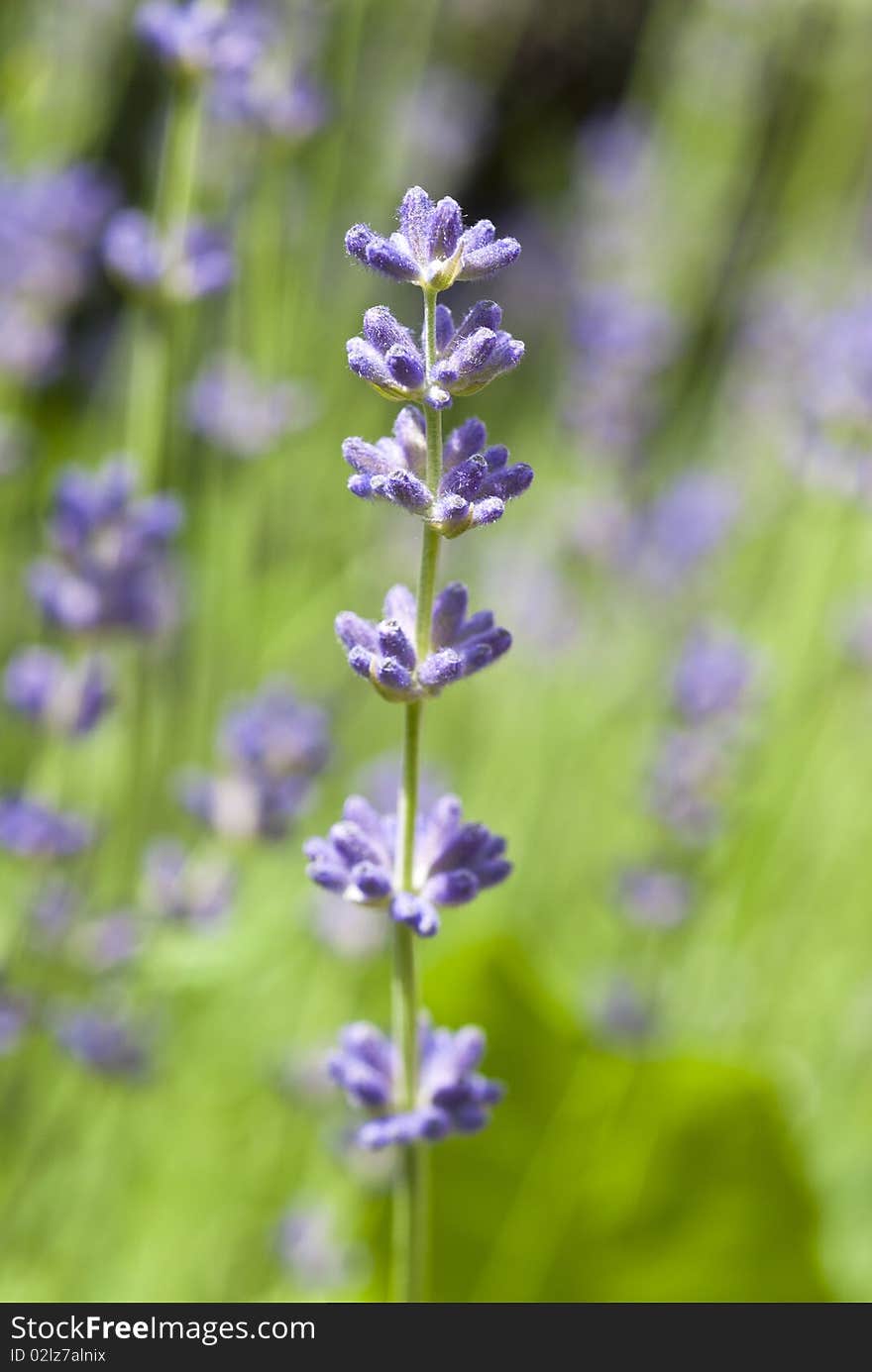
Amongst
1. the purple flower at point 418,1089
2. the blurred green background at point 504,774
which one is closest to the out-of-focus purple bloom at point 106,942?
the blurred green background at point 504,774

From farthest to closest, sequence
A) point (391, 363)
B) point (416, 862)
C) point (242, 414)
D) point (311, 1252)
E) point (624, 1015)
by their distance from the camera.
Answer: point (242, 414), point (624, 1015), point (311, 1252), point (416, 862), point (391, 363)

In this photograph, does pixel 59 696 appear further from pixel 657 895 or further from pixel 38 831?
pixel 657 895

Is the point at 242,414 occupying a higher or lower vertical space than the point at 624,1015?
higher

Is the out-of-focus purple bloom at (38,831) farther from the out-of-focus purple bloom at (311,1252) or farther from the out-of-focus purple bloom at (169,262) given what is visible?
the out-of-focus purple bloom at (311,1252)

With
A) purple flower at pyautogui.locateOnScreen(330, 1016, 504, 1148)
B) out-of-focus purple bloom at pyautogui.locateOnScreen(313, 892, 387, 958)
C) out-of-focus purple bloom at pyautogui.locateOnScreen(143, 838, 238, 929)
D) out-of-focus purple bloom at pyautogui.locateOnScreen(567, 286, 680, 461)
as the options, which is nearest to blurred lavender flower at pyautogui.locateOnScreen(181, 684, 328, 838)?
out-of-focus purple bloom at pyautogui.locateOnScreen(143, 838, 238, 929)

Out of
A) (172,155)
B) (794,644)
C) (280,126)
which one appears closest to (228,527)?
(280,126)

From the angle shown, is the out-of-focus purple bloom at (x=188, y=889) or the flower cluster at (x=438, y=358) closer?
the flower cluster at (x=438, y=358)

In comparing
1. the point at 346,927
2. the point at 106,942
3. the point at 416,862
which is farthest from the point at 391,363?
the point at 346,927
